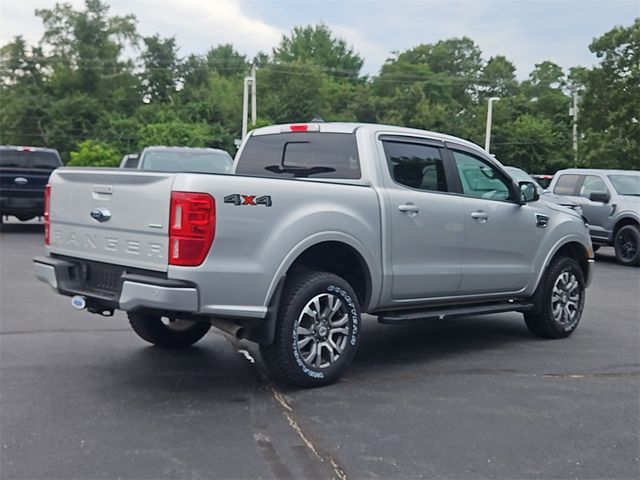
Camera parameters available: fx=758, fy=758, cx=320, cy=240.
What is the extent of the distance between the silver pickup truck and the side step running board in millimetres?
17

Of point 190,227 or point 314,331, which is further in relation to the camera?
point 314,331

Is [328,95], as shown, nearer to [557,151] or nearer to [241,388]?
[557,151]

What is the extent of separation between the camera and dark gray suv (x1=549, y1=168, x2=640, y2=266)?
46.6 feet

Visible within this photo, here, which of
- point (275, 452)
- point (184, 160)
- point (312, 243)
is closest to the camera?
point (275, 452)

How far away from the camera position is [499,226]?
6727mm

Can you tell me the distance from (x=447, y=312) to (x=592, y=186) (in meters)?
10.0

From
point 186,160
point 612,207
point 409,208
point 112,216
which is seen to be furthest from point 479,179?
point 612,207

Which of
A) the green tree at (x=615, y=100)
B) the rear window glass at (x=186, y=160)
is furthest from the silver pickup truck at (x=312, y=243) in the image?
the green tree at (x=615, y=100)

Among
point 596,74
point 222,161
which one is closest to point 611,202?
point 222,161

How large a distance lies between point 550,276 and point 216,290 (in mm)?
3785

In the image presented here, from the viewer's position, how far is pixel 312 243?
17.0ft

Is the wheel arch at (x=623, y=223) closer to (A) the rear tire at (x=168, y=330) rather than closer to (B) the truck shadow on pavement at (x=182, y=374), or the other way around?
(B) the truck shadow on pavement at (x=182, y=374)

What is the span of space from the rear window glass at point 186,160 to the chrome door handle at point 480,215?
7298mm

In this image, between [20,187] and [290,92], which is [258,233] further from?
[290,92]
